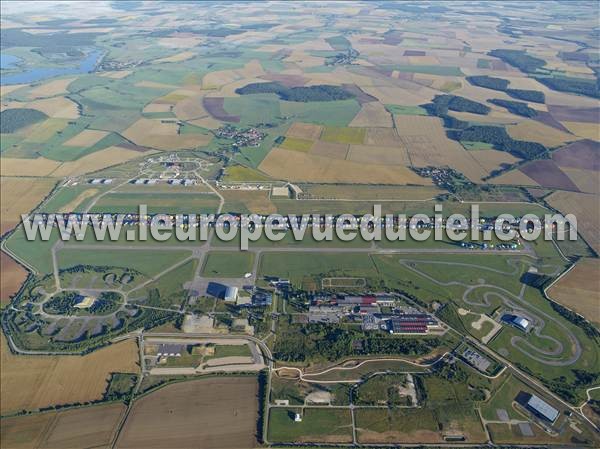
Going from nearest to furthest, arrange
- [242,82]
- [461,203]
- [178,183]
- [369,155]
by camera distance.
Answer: [461,203] → [178,183] → [369,155] → [242,82]

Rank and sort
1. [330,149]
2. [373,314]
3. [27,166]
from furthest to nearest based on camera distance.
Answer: [330,149] → [27,166] → [373,314]

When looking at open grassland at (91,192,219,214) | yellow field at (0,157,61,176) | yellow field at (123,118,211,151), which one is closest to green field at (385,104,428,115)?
yellow field at (123,118,211,151)

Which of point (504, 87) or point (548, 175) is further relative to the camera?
point (504, 87)

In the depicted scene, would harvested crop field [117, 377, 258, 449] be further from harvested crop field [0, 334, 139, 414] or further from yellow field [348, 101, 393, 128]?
yellow field [348, 101, 393, 128]

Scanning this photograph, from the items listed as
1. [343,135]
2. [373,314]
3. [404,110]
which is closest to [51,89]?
[343,135]

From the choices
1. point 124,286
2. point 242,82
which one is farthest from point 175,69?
point 124,286

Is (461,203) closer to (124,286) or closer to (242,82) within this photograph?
(124,286)

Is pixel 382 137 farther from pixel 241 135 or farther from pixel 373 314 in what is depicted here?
pixel 373 314

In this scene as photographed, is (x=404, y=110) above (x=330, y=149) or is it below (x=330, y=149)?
above
